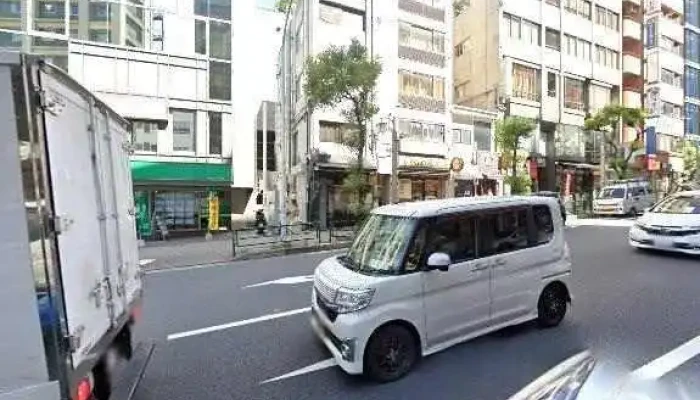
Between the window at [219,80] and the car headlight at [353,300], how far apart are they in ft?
73.5

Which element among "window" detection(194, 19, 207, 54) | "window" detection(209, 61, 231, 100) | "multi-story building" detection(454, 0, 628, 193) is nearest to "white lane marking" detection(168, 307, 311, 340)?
"window" detection(209, 61, 231, 100)

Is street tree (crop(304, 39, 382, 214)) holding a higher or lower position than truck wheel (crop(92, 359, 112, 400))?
higher

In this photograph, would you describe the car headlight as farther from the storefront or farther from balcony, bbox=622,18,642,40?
balcony, bbox=622,18,642,40

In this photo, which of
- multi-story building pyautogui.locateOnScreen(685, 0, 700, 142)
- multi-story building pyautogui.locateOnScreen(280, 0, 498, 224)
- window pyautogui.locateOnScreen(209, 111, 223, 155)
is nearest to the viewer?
multi-story building pyautogui.locateOnScreen(280, 0, 498, 224)

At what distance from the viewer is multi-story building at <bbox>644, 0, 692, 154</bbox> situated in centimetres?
4388

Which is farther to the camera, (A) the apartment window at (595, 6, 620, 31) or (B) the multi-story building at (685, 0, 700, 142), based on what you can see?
(B) the multi-story building at (685, 0, 700, 142)

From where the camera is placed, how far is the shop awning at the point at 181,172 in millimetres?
21938

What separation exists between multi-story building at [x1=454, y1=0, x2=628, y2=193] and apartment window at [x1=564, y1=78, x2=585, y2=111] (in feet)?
0.26

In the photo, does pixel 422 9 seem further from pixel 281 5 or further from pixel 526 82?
pixel 281 5

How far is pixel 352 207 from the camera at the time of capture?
2016cm

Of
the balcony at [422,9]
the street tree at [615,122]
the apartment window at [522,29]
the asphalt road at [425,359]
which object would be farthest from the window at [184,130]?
the street tree at [615,122]

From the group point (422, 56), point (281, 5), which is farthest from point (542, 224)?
point (281, 5)

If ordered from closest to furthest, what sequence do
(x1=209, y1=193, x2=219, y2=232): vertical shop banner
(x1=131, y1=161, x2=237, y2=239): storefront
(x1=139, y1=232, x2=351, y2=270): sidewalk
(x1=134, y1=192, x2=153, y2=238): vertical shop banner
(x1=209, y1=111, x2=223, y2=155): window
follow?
(x1=139, y1=232, x2=351, y2=270): sidewalk < (x1=134, y1=192, x2=153, y2=238): vertical shop banner < (x1=131, y1=161, x2=237, y2=239): storefront < (x1=209, y1=193, x2=219, y2=232): vertical shop banner < (x1=209, y1=111, x2=223, y2=155): window

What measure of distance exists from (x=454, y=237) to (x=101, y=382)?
11.5ft
